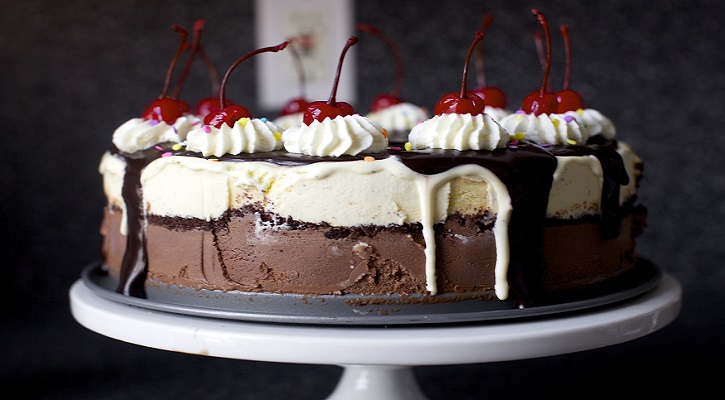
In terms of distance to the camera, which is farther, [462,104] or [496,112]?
[496,112]

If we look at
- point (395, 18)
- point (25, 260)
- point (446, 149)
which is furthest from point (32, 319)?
point (446, 149)

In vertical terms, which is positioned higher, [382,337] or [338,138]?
[338,138]

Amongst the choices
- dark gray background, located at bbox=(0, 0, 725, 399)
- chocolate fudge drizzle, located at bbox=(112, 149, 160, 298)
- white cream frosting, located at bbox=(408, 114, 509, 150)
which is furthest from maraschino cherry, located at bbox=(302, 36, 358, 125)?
dark gray background, located at bbox=(0, 0, 725, 399)

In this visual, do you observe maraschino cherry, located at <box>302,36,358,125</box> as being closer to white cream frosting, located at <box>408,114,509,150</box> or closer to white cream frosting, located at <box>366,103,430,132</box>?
white cream frosting, located at <box>408,114,509,150</box>

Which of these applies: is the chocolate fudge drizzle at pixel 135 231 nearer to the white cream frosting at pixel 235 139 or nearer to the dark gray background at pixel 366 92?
the white cream frosting at pixel 235 139

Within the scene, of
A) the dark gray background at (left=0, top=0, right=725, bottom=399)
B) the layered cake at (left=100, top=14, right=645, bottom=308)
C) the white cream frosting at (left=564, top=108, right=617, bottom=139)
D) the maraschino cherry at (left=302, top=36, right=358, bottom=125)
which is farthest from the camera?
the dark gray background at (left=0, top=0, right=725, bottom=399)

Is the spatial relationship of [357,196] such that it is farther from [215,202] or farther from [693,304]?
[693,304]

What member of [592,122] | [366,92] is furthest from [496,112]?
[366,92]

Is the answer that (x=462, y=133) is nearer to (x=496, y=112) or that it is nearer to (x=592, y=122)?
(x=592, y=122)

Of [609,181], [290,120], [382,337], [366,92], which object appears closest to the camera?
[382,337]
